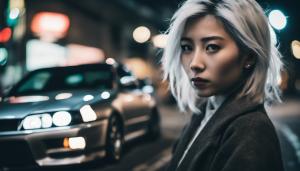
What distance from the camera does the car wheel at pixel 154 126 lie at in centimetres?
1076

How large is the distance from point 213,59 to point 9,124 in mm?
5720

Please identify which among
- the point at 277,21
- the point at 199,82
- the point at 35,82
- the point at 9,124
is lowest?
the point at 9,124

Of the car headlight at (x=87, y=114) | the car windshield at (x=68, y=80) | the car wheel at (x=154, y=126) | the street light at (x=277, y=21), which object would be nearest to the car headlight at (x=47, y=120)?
the car headlight at (x=87, y=114)

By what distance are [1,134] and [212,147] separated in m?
5.74

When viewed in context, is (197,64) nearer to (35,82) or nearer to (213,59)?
(213,59)

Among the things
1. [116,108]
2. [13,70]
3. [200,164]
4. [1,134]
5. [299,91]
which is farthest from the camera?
[299,91]

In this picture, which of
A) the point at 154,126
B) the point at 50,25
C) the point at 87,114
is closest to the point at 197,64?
the point at 87,114

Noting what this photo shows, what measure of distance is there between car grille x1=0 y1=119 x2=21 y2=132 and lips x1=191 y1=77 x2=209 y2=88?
556 cm

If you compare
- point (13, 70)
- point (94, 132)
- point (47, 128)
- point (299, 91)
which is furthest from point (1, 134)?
point (299, 91)

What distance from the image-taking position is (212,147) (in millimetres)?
1535

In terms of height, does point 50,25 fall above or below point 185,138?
below

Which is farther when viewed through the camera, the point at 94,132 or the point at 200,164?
the point at 94,132

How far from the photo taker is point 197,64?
5.24ft

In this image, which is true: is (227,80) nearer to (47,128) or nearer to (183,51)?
(183,51)
